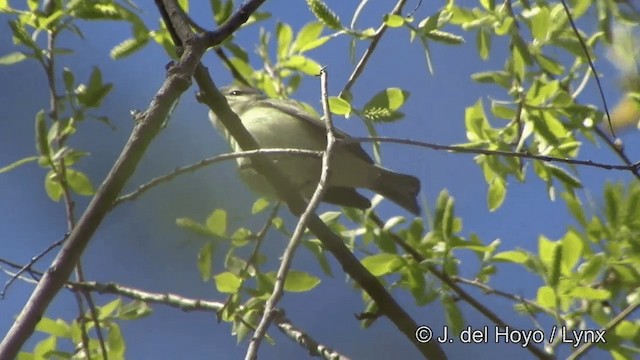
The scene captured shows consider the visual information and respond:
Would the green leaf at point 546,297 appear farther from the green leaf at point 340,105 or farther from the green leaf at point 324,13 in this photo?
the green leaf at point 324,13

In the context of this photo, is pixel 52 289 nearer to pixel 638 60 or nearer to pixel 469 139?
pixel 469 139

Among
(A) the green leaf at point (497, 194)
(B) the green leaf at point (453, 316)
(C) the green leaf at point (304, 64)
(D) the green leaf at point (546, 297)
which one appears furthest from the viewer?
(C) the green leaf at point (304, 64)

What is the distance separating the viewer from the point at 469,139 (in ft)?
7.59

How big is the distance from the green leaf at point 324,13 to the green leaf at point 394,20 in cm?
11

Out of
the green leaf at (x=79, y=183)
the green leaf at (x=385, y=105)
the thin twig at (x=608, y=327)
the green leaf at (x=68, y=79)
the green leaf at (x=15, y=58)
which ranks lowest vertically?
the thin twig at (x=608, y=327)

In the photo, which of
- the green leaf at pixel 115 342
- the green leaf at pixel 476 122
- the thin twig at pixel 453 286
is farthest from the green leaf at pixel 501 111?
the green leaf at pixel 115 342

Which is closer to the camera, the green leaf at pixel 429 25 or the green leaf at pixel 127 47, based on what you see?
the green leaf at pixel 429 25

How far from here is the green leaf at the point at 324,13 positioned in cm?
192

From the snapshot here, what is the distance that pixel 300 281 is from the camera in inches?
73.5

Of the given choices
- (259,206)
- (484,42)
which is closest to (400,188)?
(259,206)

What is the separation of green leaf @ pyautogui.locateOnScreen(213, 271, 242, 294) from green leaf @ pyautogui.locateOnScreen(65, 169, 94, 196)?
0.45 meters

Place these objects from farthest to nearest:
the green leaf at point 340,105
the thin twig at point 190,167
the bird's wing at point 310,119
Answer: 1. the bird's wing at point 310,119
2. the green leaf at point 340,105
3. the thin twig at point 190,167

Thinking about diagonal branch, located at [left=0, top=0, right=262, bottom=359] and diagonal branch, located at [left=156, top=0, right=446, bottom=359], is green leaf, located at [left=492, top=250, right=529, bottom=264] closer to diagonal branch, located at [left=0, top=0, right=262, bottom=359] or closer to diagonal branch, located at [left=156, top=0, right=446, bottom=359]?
diagonal branch, located at [left=156, top=0, right=446, bottom=359]

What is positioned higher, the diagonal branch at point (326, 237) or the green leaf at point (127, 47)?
the green leaf at point (127, 47)
